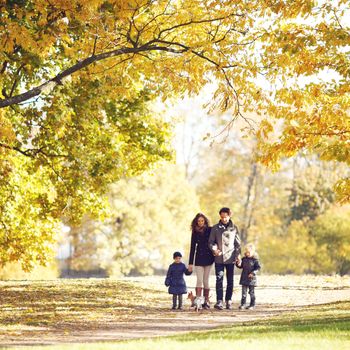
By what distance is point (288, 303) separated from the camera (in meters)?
17.3

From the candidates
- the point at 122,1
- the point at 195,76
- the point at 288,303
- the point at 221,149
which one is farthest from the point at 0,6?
the point at 221,149

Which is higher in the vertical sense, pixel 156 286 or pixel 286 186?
pixel 286 186

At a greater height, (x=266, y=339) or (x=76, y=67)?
(x=76, y=67)

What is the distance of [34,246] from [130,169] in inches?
169

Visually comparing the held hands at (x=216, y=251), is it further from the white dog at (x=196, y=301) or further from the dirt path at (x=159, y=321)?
the dirt path at (x=159, y=321)

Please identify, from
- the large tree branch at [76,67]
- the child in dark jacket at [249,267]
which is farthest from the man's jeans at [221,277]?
the large tree branch at [76,67]

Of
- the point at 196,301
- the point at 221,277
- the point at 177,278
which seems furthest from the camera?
the point at 177,278

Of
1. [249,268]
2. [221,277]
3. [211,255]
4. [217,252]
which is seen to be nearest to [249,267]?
[249,268]

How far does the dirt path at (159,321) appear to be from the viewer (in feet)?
36.3

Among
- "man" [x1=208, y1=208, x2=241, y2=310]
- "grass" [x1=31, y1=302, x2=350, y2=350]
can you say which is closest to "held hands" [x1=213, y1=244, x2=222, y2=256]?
"man" [x1=208, y1=208, x2=241, y2=310]

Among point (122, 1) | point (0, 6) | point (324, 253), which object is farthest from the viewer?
point (324, 253)

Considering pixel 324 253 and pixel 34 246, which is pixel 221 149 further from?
pixel 34 246

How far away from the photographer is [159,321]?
13.1m

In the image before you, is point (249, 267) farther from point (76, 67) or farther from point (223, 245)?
point (76, 67)
